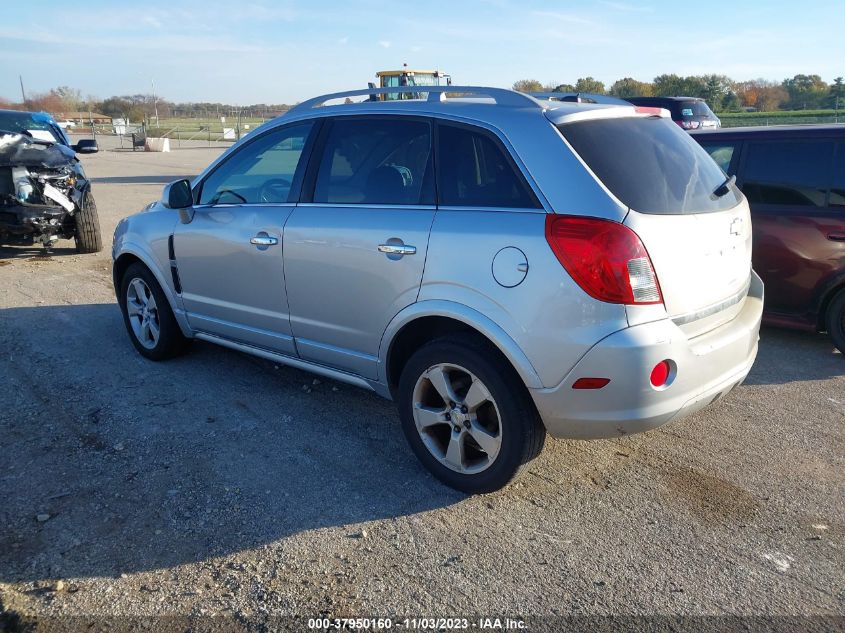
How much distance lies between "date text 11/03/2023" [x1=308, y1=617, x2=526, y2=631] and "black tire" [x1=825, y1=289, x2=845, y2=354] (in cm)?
403

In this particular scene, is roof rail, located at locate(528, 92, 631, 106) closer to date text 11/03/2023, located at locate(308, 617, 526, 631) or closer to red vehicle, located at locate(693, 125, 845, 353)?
red vehicle, located at locate(693, 125, 845, 353)

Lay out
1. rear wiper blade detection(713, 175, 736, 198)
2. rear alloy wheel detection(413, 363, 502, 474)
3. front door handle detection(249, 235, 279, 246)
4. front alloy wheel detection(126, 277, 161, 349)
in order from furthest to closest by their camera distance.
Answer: front alloy wheel detection(126, 277, 161, 349)
front door handle detection(249, 235, 279, 246)
rear wiper blade detection(713, 175, 736, 198)
rear alloy wheel detection(413, 363, 502, 474)

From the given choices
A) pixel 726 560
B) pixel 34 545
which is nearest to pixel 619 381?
pixel 726 560

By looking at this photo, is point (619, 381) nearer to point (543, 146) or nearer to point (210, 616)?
point (543, 146)

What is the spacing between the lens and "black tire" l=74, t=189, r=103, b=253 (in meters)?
9.41

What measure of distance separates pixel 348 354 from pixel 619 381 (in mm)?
1573

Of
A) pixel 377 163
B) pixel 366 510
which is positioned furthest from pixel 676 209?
pixel 366 510

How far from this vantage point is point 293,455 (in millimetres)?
3879

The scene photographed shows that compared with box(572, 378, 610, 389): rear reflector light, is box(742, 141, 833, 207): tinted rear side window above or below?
above

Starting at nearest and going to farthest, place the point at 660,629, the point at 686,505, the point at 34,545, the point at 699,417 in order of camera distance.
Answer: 1. the point at 660,629
2. the point at 34,545
3. the point at 686,505
4. the point at 699,417

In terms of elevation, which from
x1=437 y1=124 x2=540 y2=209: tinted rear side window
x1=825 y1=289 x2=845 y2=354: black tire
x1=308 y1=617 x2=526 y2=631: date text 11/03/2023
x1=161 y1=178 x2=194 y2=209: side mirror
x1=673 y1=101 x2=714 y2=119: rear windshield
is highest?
x1=673 y1=101 x2=714 y2=119: rear windshield

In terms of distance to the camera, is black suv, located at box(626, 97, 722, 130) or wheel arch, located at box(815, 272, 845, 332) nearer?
wheel arch, located at box(815, 272, 845, 332)

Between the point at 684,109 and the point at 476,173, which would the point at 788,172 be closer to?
the point at 476,173

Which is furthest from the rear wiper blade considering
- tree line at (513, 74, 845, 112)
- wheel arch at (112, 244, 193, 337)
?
tree line at (513, 74, 845, 112)
